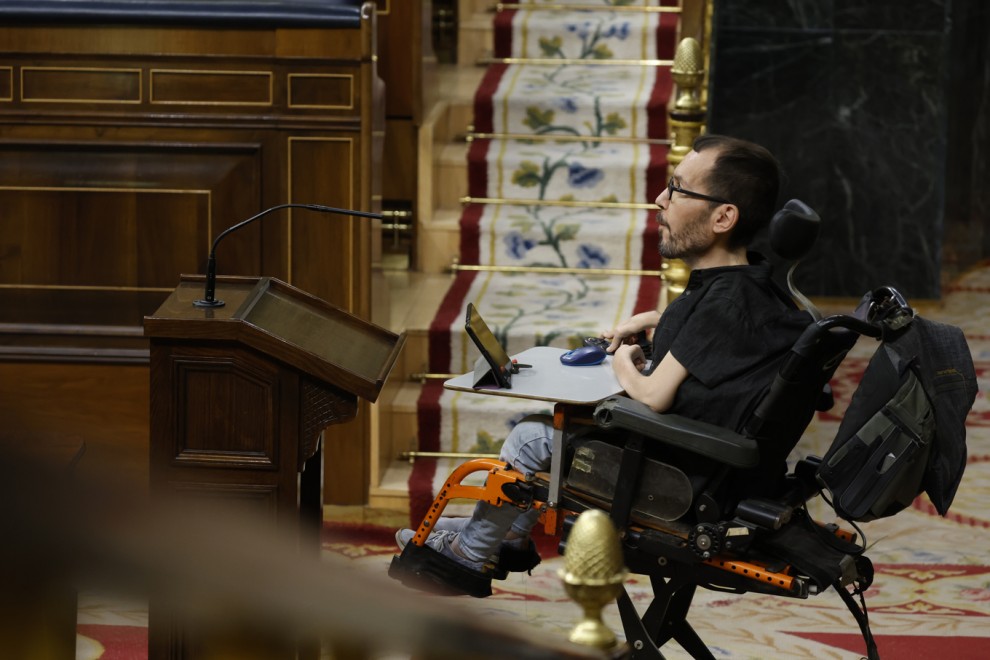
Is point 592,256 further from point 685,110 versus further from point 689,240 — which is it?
point 689,240

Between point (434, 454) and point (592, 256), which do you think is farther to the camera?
point (592, 256)

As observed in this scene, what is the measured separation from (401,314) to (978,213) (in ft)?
14.1

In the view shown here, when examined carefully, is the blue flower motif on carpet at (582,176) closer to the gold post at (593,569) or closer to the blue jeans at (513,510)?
the blue jeans at (513,510)

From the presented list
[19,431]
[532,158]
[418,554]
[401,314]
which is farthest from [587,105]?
[19,431]

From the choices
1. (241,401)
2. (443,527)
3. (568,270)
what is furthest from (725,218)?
(568,270)


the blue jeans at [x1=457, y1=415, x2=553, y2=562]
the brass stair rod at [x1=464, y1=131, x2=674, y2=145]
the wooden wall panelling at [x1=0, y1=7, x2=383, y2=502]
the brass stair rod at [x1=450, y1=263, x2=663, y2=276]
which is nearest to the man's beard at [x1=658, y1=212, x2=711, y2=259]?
the blue jeans at [x1=457, y1=415, x2=553, y2=562]

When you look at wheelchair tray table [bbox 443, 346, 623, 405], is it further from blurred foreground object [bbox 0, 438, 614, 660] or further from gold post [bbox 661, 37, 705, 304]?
blurred foreground object [bbox 0, 438, 614, 660]

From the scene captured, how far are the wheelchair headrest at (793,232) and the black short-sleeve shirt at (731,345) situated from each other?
158mm

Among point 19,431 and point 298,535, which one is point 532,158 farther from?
point 19,431

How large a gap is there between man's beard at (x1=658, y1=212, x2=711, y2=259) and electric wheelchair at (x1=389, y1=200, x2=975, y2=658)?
0.67 feet

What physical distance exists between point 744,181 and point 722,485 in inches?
25.5

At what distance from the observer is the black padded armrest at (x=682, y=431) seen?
2.84m

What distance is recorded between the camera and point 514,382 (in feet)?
10.3

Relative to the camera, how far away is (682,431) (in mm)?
2867
